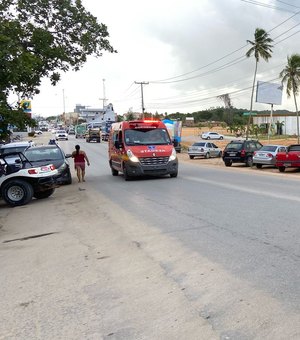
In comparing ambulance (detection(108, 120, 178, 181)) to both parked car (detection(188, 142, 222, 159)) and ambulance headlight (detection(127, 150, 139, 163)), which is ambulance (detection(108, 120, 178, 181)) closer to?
ambulance headlight (detection(127, 150, 139, 163))

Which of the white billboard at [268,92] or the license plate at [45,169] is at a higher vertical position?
the white billboard at [268,92]

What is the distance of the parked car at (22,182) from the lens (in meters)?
13.3

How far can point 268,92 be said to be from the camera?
52562mm

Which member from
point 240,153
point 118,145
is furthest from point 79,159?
point 240,153

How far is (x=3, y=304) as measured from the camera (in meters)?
4.71

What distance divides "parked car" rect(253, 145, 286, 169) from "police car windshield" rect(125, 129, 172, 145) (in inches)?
A: 361

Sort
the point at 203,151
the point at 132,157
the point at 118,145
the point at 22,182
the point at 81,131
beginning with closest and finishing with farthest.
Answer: the point at 22,182, the point at 132,157, the point at 118,145, the point at 203,151, the point at 81,131

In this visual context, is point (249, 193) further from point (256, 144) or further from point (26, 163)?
point (256, 144)

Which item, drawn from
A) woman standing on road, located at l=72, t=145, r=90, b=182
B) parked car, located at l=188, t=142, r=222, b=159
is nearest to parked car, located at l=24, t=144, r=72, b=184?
woman standing on road, located at l=72, t=145, r=90, b=182

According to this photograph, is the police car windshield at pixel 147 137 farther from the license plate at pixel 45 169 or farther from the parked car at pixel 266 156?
the parked car at pixel 266 156

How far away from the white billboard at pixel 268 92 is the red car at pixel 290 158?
1170 inches

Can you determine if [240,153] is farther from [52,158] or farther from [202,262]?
[202,262]

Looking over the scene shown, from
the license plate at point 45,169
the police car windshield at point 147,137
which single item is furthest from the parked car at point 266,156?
the license plate at point 45,169

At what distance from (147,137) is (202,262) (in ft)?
42.5
